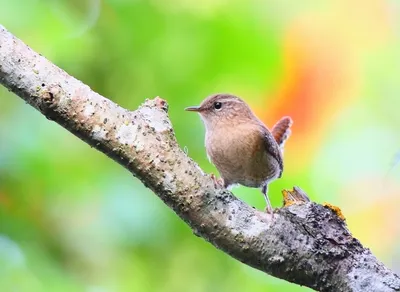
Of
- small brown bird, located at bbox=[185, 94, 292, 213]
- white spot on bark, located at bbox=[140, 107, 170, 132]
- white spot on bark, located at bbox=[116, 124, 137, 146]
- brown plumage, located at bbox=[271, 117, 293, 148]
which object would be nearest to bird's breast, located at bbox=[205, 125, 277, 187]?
small brown bird, located at bbox=[185, 94, 292, 213]

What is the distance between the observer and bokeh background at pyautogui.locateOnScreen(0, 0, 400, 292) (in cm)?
235

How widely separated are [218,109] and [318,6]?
1.14m

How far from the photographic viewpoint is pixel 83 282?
2.41 metres

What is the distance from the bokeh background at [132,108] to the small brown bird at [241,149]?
0.21 metres

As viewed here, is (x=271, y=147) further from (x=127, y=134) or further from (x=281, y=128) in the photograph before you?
(x=127, y=134)

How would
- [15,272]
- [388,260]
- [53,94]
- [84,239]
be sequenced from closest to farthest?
[53,94]
[15,272]
[84,239]
[388,260]

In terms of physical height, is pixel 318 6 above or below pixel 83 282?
above

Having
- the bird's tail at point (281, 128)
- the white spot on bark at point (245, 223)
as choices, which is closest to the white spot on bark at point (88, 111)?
the white spot on bark at point (245, 223)

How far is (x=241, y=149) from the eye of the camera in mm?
2273

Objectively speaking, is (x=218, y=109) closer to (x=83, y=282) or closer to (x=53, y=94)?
(x=83, y=282)

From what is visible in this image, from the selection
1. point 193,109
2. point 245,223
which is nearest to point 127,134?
point 245,223

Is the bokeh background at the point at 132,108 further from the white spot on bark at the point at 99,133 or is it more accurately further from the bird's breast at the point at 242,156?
the white spot on bark at the point at 99,133

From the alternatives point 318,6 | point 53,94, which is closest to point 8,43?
point 53,94

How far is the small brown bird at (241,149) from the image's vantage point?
2.27m
